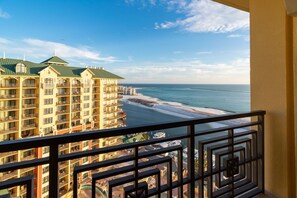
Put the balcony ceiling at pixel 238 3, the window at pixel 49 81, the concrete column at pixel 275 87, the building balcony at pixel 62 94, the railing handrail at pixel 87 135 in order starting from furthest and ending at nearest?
the building balcony at pixel 62 94, the window at pixel 49 81, the balcony ceiling at pixel 238 3, the concrete column at pixel 275 87, the railing handrail at pixel 87 135

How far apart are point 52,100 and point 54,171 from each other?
178 inches

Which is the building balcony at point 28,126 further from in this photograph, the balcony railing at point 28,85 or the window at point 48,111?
the balcony railing at point 28,85

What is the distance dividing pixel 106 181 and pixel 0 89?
425 centimetres

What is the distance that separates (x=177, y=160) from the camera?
1.18m

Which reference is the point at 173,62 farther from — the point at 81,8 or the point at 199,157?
the point at 199,157

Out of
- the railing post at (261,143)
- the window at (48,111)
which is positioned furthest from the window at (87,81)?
the railing post at (261,143)

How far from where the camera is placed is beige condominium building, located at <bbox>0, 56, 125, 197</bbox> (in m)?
4.20

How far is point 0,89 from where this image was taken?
4.06 meters

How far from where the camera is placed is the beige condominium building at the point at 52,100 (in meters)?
4.20

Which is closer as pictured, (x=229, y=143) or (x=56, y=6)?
(x=229, y=143)

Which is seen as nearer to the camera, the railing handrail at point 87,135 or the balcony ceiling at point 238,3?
the railing handrail at point 87,135

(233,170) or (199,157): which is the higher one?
(199,157)

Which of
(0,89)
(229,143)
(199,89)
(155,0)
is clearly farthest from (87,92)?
(155,0)

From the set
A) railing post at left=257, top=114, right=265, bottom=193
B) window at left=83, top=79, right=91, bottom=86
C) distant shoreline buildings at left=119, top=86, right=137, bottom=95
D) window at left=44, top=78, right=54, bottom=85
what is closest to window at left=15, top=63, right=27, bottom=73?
window at left=44, top=78, right=54, bottom=85
